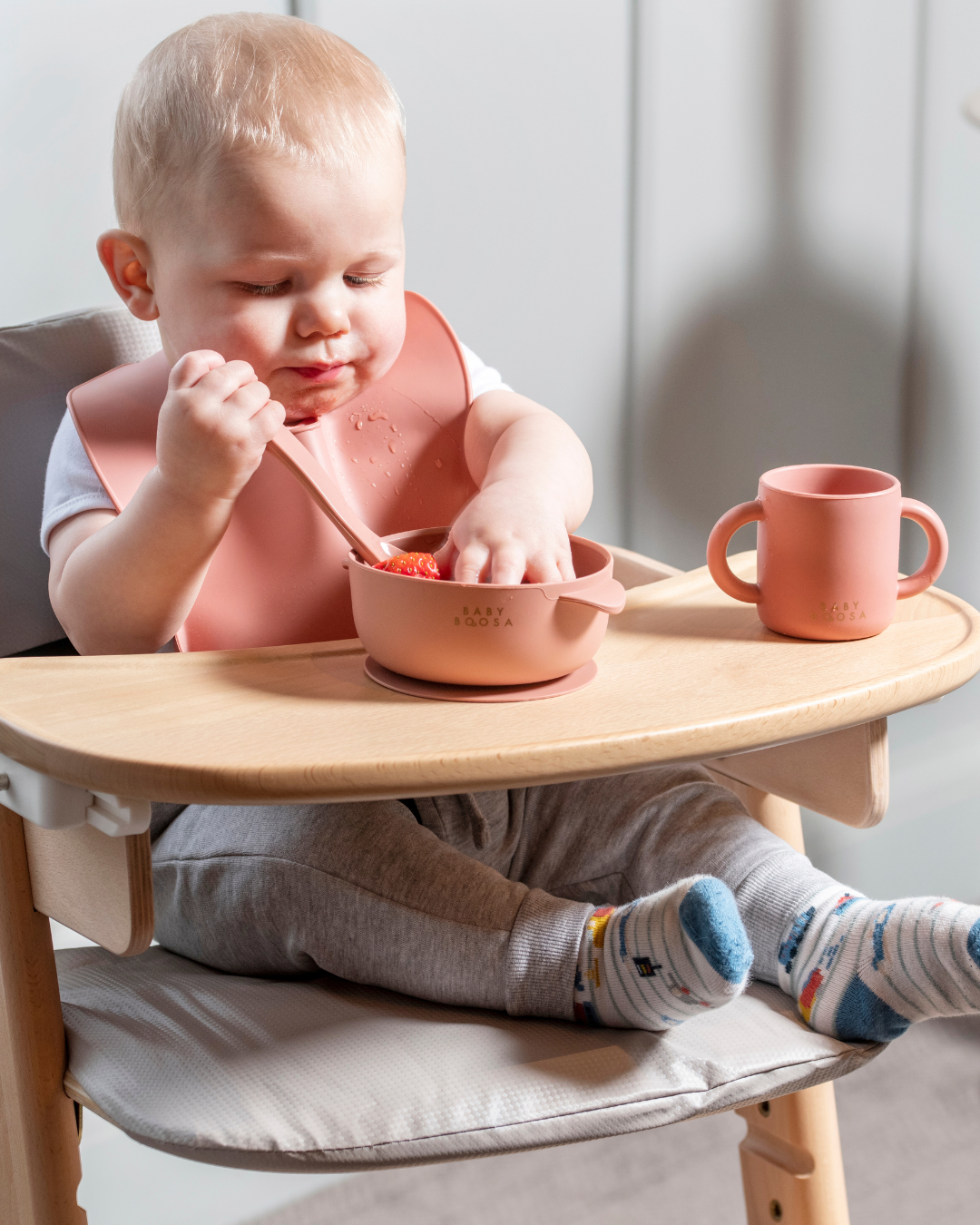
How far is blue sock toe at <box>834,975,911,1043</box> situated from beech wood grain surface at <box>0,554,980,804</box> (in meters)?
0.15

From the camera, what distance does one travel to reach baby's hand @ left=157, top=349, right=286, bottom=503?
67 centimetres

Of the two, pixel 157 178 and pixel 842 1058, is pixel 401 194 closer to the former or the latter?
pixel 157 178

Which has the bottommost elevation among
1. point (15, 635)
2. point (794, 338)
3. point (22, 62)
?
point (15, 635)

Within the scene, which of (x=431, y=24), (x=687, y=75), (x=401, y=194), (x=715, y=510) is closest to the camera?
(x=401, y=194)

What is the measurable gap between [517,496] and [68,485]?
30cm

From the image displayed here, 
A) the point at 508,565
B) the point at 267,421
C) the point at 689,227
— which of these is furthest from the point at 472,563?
the point at 689,227

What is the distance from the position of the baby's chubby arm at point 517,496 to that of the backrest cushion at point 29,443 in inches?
11.5

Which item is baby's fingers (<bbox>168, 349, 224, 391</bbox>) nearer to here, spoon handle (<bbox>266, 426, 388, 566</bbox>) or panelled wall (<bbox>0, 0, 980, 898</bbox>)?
spoon handle (<bbox>266, 426, 388, 566</bbox>)

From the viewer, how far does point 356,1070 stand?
68 centimetres

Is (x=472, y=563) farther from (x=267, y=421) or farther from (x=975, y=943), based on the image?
(x=975, y=943)

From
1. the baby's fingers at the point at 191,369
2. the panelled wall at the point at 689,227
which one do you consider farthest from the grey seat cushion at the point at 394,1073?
the panelled wall at the point at 689,227

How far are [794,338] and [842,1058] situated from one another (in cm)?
110

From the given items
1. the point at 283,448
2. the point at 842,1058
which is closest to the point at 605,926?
the point at 842,1058

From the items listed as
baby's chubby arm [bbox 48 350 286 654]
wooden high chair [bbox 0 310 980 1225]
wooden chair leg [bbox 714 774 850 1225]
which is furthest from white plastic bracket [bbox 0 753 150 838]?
wooden chair leg [bbox 714 774 850 1225]
